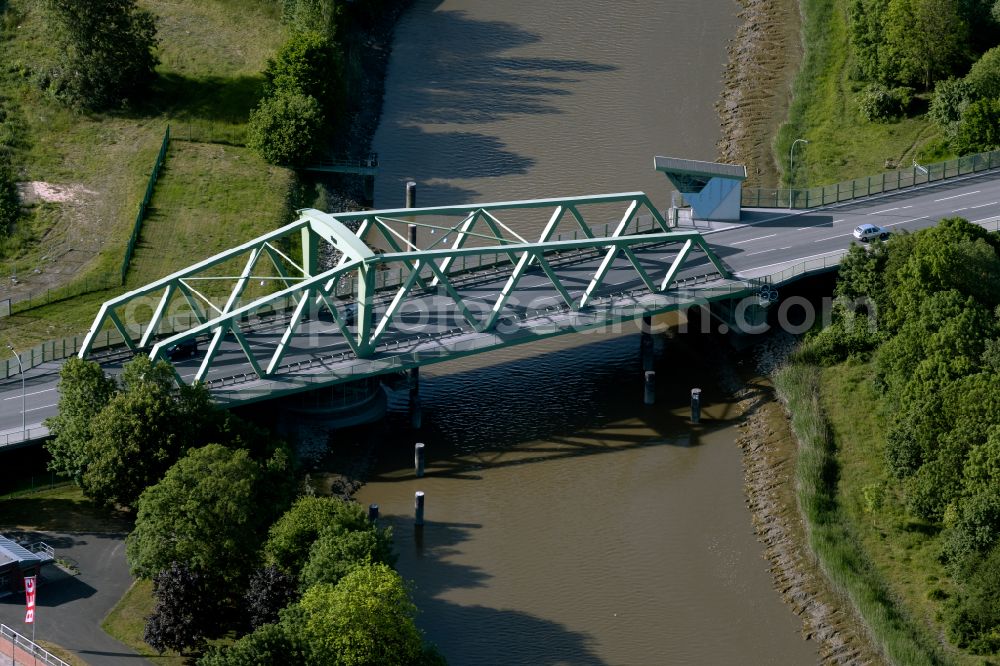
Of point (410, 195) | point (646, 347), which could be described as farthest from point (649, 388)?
point (410, 195)

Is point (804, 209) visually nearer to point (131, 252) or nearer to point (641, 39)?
point (641, 39)

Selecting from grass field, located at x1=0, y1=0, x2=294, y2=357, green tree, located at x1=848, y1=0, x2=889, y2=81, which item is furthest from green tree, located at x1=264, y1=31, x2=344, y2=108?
green tree, located at x1=848, y1=0, x2=889, y2=81

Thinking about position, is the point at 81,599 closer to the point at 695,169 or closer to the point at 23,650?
the point at 23,650

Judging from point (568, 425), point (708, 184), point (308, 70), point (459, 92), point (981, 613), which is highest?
point (308, 70)

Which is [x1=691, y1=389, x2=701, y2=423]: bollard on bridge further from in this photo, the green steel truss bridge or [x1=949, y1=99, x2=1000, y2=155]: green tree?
[x1=949, y1=99, x2=1000, y2=155]: green tree

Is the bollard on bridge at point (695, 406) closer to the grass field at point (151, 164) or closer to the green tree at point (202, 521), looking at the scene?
the green tree at point (202, 521)

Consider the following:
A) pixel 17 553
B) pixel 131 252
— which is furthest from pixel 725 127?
pixel 17 553
